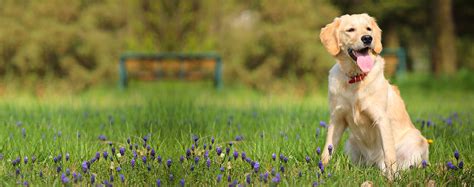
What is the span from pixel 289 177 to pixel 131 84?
1285 centimetres

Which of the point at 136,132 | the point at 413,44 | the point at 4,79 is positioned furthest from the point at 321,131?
the point at 413,44

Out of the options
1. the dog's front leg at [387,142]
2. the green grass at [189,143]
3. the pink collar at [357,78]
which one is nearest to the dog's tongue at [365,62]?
the pink collar at [357,78]

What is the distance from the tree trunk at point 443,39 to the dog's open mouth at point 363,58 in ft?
51.7

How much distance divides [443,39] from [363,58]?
16554 millimetres

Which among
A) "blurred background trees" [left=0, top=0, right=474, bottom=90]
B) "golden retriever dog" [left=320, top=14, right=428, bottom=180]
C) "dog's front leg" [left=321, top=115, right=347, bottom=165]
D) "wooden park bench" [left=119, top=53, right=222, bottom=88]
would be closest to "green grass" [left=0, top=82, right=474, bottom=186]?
"dog's front leg" [left=321, top=115, right=347, bottom=165]

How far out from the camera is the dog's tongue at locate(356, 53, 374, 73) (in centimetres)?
526

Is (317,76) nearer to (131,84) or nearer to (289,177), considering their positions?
(131,84)

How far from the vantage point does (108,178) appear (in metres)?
4.79

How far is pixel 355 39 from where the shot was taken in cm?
528

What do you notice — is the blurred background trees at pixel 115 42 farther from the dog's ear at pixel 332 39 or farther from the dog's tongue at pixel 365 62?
the dog's tongue at pixel 365 62

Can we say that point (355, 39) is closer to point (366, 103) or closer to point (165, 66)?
point (366, 103)

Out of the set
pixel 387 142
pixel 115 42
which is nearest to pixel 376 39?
pixel 387 142

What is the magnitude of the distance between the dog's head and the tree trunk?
15.7 m

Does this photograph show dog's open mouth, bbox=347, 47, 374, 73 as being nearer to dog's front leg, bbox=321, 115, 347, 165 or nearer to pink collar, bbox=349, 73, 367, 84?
pink collar, bbox=349, 73, 367, 84
